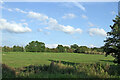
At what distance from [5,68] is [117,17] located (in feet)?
40.1

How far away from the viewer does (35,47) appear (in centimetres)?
8700

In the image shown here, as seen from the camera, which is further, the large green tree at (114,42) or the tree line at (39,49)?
the tree line at (39,49)

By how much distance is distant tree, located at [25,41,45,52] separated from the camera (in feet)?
275

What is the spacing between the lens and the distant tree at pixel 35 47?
275 ft

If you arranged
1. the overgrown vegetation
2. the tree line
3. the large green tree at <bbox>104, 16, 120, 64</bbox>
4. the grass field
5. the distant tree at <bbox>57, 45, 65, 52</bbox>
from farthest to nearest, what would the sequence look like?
1. the distant tree at <bbox>57, 45, 65, 52</bbox>
2. the tree line
3. the grass field
4. the large green tree at <bbox>104, 16, 120, 64</bbox>
5. the overgrown vegetation

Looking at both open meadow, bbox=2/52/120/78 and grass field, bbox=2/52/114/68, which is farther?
grass field, bbox=2/52/114/68

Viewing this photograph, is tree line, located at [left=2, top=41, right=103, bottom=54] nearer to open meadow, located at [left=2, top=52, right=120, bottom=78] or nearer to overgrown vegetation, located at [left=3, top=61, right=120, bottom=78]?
open meadow, located at [left=2, top=52, right=120, bottom=78]

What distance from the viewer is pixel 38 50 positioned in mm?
90375

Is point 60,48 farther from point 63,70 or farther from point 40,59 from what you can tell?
point 63,70

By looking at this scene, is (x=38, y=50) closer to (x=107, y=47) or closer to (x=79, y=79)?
(x=107, y=47)

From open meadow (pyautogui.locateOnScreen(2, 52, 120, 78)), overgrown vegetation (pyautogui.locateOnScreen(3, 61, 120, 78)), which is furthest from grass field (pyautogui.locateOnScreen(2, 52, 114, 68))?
overgrown vegetation (pyautogui.locateOnScreen(3, 61, 120, 78))

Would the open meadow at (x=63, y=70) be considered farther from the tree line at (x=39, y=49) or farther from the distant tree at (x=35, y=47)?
the distant tree at (x=35, y=47)

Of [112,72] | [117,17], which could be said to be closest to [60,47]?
[117,17]

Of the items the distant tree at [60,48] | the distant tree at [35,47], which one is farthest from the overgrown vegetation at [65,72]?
the distant tree at [60,48]
